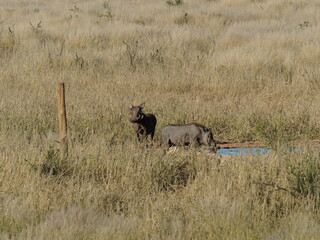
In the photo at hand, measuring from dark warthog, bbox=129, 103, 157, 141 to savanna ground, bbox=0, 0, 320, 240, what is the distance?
1.01 ft

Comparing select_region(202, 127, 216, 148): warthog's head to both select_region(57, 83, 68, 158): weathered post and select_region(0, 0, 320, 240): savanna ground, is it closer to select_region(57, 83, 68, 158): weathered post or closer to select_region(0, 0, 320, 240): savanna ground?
select_region(0, 0, 320, 240): savanna ground

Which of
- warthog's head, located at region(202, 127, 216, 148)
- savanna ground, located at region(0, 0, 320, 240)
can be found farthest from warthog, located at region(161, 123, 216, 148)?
savanna ground, located at region(0, 0, 320, 240)

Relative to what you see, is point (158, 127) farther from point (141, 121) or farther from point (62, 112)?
point (62, 112)

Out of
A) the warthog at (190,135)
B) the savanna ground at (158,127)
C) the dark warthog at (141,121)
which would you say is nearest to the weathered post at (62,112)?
the savanna ground at (158,127)

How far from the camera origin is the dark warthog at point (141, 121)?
28.7ft

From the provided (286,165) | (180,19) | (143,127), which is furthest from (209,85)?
(180,19)

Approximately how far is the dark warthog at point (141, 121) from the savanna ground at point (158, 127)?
31 cm

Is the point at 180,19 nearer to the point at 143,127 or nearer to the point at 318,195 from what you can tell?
the point at 143,127

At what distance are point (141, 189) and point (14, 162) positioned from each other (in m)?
1.46

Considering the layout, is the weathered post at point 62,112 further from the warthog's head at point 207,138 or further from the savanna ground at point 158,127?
the warthog's head at point 207,138

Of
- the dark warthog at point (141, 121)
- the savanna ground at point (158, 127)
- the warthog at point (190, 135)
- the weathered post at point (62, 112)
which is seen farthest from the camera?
the dark warthog at point (141, 121)

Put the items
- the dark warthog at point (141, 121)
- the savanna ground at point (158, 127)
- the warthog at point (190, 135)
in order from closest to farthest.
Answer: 1. the savanna ground at point (158, 127)
2. the warthog at point (190, 135)
3. the dark warthog at point (141, 121)

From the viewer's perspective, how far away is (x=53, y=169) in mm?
6746

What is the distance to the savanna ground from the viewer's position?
5199mm
